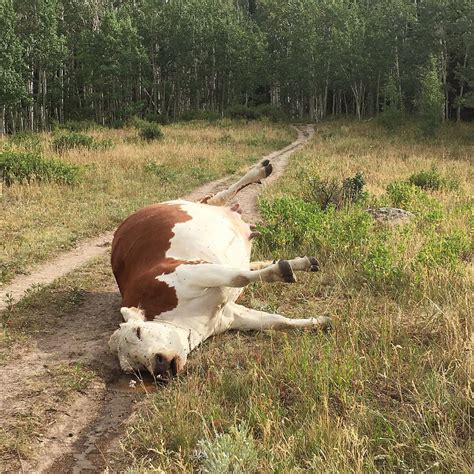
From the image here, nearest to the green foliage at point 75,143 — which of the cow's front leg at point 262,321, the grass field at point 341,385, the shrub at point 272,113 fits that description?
the grass field at point 341,385

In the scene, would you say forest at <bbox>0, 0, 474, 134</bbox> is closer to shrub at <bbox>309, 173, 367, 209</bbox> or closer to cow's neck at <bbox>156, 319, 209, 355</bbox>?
shrub at <bbox>309, 173, 367, 209</bbox>

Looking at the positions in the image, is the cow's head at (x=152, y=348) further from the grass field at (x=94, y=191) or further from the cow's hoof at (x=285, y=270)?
the grass field at (x=94, y=191)

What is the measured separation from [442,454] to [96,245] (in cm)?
665

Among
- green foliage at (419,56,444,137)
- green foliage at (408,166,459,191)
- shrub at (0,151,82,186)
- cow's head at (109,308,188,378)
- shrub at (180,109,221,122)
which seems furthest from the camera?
shrub at (180,109,221,122)

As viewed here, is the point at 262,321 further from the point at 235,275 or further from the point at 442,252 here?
the point at 442,252

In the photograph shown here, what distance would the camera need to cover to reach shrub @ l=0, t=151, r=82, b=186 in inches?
478

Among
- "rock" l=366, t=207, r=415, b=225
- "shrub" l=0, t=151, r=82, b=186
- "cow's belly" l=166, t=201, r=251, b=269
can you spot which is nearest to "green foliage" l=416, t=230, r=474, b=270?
"cow's belly" l=166, t=201, r=251, b=269

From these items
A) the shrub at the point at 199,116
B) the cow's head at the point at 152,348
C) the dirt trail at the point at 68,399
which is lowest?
the dirt trail at the point at 68,399

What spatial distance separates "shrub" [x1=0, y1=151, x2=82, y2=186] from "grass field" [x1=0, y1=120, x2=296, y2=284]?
234 mm

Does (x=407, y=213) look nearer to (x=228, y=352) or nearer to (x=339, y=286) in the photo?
(x=339, y=286)

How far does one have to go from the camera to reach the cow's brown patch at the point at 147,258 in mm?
3959

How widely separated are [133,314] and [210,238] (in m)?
1.21

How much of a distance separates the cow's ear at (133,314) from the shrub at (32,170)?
900 centimetres

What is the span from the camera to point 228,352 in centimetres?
408
